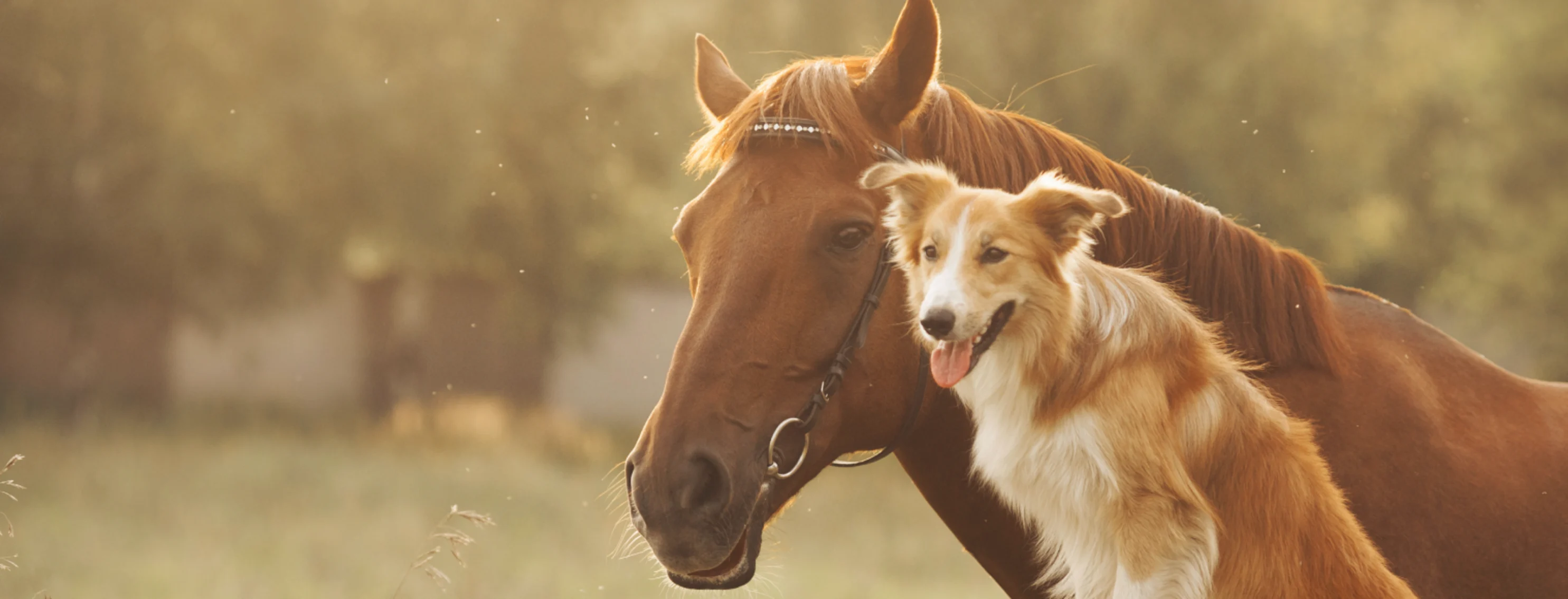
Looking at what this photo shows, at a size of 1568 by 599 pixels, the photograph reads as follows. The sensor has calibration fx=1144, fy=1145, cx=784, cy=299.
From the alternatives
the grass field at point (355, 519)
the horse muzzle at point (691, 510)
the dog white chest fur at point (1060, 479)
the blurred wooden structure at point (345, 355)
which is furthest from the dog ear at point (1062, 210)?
the blurred wooden structure at point (345, 355)

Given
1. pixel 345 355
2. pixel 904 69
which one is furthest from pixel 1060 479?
pixel 345 355

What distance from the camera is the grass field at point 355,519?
369 inches

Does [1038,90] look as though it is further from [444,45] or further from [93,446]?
[93,446]

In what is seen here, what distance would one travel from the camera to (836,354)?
127 inches

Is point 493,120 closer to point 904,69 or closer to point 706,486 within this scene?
point 904,69

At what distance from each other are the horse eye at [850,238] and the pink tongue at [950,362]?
1.61 ft

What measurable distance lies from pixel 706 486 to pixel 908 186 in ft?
3.21

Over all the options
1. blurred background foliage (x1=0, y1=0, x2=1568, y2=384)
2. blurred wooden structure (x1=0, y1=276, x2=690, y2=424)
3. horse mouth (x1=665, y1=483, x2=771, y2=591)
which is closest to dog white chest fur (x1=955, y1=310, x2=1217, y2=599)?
horse mouth (x1=665, y1=483, x2=771, y2=591)

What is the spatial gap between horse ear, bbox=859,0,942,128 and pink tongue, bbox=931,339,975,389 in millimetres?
902

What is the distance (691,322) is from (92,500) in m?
12.9

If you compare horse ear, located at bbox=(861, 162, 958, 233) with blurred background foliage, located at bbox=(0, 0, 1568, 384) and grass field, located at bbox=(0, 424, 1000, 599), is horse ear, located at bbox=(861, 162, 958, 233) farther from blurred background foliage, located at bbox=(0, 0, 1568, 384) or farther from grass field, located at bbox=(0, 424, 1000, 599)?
blurred background foliage, located at bbox=(0, 0, 1568, 384)

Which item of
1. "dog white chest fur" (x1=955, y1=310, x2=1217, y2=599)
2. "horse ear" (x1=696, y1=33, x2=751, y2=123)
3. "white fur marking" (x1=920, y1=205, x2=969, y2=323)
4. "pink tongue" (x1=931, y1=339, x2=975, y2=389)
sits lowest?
"dog white chest fur" (x1=955, y1=310, x2=1217, y2=599)

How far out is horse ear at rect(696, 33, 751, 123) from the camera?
4.01 meters

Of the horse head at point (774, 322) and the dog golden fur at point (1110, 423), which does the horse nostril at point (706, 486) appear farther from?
the dog golden fur at point (1110, 423)
